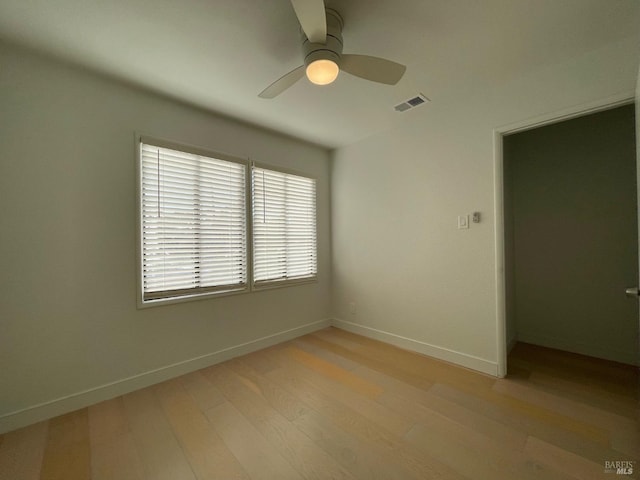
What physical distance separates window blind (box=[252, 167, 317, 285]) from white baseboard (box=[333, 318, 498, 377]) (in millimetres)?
935

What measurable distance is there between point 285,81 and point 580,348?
3786 millimetres

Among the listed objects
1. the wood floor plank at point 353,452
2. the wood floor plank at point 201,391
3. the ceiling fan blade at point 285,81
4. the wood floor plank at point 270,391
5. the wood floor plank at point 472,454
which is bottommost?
the wood floor plank at point 201,391

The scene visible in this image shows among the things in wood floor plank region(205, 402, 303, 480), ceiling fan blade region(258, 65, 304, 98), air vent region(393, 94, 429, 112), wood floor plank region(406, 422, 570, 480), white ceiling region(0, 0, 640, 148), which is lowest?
wood floor plank region(205, 402, 303, 480)

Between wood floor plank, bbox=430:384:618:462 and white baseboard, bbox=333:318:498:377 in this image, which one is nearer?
wood floor plank, bbox=430:384:618:462

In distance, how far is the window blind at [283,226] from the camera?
2.86m

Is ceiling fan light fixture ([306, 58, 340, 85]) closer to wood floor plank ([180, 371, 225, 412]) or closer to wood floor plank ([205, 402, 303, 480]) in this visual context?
wood floor plank ([205, 402, 303, 480])

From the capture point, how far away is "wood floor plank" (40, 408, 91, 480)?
4.30ft

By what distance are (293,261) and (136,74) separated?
7.51ft

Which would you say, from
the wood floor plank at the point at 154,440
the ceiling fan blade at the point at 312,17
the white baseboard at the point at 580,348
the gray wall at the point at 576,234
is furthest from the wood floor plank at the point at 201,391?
the white baseboard at the point at 580,348

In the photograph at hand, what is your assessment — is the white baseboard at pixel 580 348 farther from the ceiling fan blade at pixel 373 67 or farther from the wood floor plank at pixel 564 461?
the ceiling fan blade at pixel 373 67

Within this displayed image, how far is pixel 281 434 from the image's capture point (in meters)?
1.55

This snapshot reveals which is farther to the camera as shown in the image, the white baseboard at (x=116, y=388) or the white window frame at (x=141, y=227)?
the white window frame at (x=141, y=227)

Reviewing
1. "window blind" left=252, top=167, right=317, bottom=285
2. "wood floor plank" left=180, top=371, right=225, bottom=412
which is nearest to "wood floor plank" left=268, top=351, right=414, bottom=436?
"wood floor plank" left=180, top=371, right=225, bottom=412

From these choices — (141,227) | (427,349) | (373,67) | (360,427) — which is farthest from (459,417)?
(141,227)
